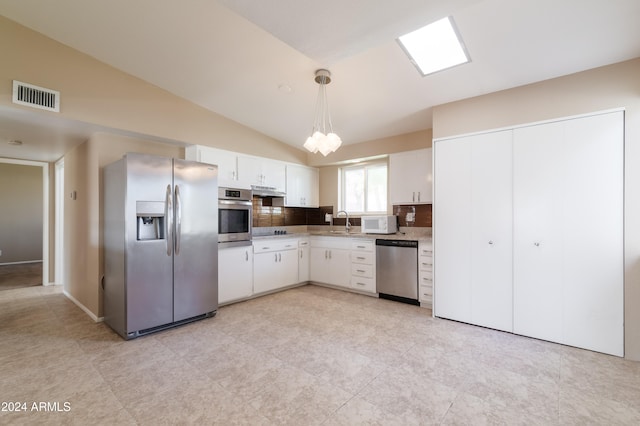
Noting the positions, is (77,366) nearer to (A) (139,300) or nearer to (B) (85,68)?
(A) (139,300)

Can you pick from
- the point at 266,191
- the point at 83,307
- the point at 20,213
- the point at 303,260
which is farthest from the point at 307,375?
the point at 20,213

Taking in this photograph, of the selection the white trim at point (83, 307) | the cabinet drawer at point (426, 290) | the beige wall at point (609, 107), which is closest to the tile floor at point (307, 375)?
the white trim at point (83, 307)

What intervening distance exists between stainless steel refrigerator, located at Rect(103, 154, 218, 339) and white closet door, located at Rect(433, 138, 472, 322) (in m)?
2.72

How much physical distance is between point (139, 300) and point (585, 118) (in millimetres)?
4648

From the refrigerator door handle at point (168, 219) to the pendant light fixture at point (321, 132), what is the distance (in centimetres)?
160

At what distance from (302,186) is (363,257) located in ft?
6.02

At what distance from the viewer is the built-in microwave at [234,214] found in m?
3.94

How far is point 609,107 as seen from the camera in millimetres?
2557

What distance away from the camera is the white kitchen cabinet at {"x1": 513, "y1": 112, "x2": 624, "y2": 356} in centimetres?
254

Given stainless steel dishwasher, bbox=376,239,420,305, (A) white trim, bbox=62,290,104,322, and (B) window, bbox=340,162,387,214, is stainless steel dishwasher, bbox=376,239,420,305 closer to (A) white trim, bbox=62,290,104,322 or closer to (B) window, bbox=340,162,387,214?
(B) window, bbox=340,162,387,214

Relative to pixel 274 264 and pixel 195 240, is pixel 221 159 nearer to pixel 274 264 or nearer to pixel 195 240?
pixel 195 240

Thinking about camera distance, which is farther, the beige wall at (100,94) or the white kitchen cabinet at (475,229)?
the white kitchen cabinet at (475,229)

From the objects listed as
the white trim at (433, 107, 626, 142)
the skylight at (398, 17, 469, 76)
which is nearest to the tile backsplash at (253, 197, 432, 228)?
the white trim at (433, 107, 626, 142)

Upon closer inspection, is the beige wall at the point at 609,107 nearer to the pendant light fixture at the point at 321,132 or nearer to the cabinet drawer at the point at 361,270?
the pendant light fixture at the point at 321,132
